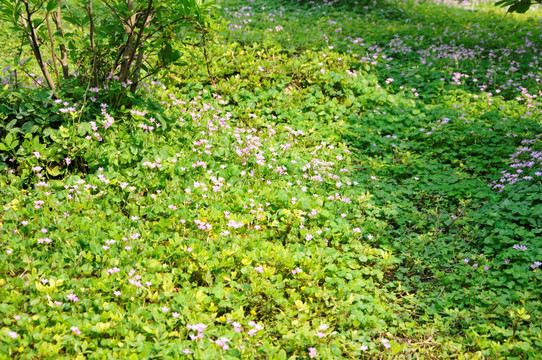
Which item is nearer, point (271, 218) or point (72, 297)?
point (72, 297)

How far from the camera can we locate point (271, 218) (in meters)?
4.20

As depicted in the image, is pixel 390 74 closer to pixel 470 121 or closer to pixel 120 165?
pixel 470 121

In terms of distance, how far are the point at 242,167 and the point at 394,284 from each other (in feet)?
6.59

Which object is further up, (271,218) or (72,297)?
(72,297)

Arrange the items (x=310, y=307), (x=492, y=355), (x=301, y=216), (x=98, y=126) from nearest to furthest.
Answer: (x=492, y=355), (x=310, y=307), (x=301, y=216), (x=98, y=126)

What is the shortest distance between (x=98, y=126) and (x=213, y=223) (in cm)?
172

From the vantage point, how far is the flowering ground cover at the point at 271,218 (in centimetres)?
302

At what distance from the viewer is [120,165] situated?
14.5 feet

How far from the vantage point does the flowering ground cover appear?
302cm

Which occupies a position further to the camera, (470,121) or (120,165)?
(470,121)

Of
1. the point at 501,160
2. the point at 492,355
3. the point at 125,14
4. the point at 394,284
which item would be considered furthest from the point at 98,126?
the point at 501,160

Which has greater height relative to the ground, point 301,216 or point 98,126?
point 98,126

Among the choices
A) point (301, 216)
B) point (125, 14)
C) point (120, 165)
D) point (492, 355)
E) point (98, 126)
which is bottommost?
point (492, 355)

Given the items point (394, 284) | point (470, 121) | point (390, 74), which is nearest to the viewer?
point (394, 284)
